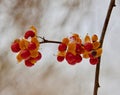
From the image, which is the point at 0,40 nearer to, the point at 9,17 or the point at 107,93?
the point at 9,17

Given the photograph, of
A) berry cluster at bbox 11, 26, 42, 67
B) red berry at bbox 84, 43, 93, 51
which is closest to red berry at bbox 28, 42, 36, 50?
berry cluster at bbox 11, 26, 42, 67

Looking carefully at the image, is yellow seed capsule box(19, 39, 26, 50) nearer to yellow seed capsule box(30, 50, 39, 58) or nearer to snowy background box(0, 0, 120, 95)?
yellow seed capsule box(30, 50, 39, 58)

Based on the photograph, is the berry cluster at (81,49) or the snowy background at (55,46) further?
the snowy background at (55,46)

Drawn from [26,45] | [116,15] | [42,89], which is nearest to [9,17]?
[42,89]

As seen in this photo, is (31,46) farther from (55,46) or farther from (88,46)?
(55,46)

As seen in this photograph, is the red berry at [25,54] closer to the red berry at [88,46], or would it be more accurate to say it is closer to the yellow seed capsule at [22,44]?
the yellow seed capsule at [22,44]

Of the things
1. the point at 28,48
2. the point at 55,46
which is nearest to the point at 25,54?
the point at 28,48

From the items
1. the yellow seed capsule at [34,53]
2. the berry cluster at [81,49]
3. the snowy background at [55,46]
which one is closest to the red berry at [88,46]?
the berry cluster at [81,49]

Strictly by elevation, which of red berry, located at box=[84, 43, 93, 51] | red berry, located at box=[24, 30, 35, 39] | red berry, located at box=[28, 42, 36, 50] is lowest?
red berry, located at box=[28, 42, 36, 50]
